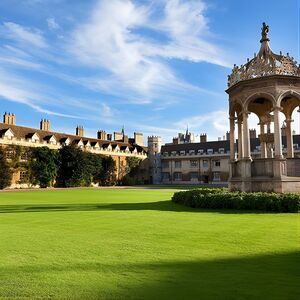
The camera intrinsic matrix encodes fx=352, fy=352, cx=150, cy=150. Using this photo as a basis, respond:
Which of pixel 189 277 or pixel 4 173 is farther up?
pixel 4 173

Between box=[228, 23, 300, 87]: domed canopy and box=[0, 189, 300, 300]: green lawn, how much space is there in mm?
8903

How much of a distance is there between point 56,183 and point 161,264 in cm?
5005

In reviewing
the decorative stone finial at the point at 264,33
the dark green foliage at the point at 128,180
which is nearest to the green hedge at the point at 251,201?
the decorative stone finial at the point at 264,33

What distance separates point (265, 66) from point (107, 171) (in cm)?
4842

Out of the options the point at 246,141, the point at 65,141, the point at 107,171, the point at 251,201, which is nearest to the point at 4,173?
the point at 65,141

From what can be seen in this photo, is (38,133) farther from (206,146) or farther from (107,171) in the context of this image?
(206,146)

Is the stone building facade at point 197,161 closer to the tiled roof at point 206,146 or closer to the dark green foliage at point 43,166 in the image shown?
the tiled roof at point 206,146

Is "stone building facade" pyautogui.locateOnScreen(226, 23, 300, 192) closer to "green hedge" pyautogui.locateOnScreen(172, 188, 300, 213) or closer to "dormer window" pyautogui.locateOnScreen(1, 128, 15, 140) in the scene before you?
"green hedge" pyautogui.locateOnScreen(172, 188, 300, 213)

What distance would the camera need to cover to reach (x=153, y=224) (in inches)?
407

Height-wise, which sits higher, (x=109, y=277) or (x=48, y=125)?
(x=48, y=125)

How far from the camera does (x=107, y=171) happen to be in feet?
207

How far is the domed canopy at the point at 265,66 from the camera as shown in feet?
55.5

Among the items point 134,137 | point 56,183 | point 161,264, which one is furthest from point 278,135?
point 134,137

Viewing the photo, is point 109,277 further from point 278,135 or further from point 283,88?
point 283,88
